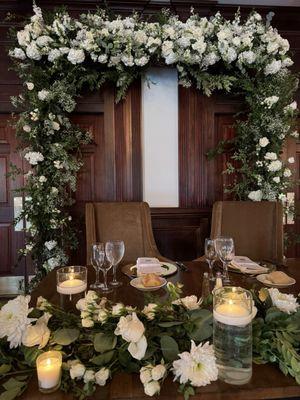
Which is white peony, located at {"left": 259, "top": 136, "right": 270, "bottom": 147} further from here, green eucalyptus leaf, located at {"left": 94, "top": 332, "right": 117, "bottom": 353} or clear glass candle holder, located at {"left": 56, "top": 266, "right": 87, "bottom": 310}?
green eucalyptus leaf, located at {"left": 94, "top": 332, "right": 117, "bottom": 353}

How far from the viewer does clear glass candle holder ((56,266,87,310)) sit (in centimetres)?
117

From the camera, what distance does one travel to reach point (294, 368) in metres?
0.72

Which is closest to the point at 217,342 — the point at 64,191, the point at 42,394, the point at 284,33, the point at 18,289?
the point at 42,394

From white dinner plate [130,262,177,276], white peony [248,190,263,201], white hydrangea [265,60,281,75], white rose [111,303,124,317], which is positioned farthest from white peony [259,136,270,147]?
white rose [111,303,124,317]

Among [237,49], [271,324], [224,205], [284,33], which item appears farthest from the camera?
[284,33]

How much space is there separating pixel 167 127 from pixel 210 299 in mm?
2353

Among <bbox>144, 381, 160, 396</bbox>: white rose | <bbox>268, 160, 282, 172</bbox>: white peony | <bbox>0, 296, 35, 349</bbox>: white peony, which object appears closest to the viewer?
<bbox>144, 381, 160, 396</bbox>: white rose

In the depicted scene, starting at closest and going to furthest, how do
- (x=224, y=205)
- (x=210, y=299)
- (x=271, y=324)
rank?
1. (x=271, y=324)
2. (x=210, y=299)
3. (x=224, y=205)

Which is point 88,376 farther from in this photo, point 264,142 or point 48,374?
point 264,142

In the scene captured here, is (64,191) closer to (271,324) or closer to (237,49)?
(237,49)

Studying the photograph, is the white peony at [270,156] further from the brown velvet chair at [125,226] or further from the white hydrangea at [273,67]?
the brown velvet chair at [125,226]

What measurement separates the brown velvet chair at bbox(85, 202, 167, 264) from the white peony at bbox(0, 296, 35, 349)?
4.12ft

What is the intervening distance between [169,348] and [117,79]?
2450 mm

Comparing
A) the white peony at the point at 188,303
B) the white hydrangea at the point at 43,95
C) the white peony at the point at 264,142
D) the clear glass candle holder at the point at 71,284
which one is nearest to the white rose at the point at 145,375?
the white peony at the point at 188,303
